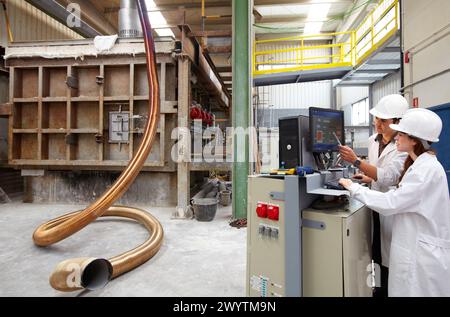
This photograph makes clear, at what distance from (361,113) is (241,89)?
7801mm

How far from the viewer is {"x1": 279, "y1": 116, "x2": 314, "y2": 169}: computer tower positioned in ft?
6.22

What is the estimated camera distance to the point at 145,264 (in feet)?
7.89

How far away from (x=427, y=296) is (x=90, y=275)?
2160 mm

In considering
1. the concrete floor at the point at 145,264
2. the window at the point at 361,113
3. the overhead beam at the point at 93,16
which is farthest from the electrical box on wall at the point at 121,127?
the window at the point at 361,113

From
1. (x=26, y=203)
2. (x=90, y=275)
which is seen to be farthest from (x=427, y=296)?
(x=26, y=203)

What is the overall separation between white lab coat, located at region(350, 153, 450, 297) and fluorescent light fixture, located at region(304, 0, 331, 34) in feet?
28.0

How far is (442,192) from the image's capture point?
1.50 metres

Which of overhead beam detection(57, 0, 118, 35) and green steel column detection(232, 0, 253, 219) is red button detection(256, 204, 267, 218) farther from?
overhead beam detection(57, 0, 118, 35)

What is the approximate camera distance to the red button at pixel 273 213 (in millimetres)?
1656

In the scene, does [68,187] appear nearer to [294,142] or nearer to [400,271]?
[294,142]

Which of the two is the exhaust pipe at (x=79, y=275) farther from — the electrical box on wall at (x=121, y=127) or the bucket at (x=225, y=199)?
the bucket at (x=225, y=199)

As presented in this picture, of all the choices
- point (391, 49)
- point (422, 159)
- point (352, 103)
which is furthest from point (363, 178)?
point (352, 103)

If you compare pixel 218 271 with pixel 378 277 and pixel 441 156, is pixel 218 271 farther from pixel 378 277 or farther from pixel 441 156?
pixel 441 156

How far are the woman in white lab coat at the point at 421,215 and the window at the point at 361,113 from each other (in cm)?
854
